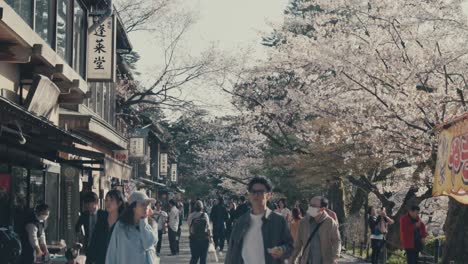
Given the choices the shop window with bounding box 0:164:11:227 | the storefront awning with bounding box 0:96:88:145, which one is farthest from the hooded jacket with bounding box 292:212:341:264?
the shop window with bounding box 0:164:11:227

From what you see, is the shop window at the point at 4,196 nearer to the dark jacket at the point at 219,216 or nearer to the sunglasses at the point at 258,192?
the sunglasses at the point at 258,192

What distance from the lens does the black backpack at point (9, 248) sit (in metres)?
12.6

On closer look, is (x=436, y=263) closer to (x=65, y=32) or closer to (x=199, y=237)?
(x=199, y=237)

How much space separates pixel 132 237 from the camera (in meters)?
8.56

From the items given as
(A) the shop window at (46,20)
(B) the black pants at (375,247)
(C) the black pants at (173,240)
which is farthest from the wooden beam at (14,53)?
(C) the black pants at (173,240)

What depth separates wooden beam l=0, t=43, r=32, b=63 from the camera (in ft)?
42.9

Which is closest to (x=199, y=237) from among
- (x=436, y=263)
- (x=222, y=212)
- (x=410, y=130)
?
(x=436, y=263)

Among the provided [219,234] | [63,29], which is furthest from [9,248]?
[219,234]

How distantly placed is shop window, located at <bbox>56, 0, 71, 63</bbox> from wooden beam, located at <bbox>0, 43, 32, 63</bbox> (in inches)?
126

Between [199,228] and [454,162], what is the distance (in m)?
7.43

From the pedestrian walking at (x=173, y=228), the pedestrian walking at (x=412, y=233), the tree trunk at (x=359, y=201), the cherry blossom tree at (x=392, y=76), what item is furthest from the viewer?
the tree trunk at (x=359, y=201)

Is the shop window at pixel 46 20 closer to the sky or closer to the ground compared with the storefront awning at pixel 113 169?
closer to the sky

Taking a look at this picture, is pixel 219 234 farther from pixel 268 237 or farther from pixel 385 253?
pixel 268 237

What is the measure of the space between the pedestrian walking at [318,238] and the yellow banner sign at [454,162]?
5.58 ft
